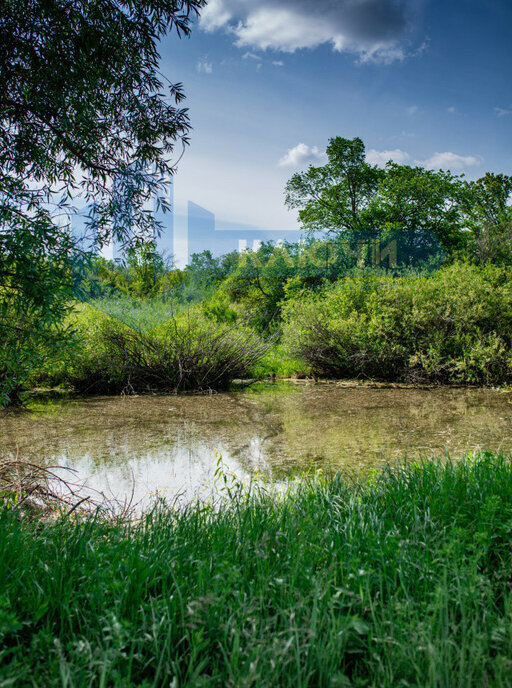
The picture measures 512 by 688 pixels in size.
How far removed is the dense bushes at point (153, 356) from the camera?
10.4 metres

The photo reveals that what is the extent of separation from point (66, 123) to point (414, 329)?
1040cm

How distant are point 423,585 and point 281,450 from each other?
3.93 metres

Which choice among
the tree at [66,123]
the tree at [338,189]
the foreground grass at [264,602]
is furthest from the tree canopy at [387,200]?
the foreground grass at [264,602]


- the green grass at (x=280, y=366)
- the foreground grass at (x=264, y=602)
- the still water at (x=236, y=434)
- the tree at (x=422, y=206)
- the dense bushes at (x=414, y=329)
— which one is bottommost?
the still water at (x=236, y=434)

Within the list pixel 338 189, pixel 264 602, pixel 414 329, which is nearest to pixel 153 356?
pixel 414 329

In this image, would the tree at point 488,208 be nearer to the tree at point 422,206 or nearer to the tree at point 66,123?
the tree at point 422,206

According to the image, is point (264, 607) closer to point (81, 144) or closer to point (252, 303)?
point (81, 144)

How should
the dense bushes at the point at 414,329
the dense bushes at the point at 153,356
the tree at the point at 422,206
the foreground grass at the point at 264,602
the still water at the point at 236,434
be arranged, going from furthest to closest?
the tree at the point at 422,206 < the dense bushes at the point at 414,329 < the dense bushes at the point at 153,356 < the still water at the point at 236,434 < the foreground grass at the point at 264,602

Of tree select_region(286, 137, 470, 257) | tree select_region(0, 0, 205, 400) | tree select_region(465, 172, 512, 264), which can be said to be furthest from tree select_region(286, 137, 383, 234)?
tree select_region(0, 0, 205, 400)

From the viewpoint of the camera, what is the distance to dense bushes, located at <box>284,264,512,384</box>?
37.5 feet

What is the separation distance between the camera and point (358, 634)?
1.65 meters

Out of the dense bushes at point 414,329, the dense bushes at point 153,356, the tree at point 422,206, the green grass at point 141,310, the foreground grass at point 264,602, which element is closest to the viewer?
the foreground grass at point 264,602

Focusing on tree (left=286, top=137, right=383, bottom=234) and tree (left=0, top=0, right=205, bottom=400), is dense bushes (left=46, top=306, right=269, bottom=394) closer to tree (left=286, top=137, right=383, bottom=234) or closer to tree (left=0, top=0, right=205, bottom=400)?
tree (left=0, top=0, right=205, bottom=400)

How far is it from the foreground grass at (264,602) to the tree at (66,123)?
1.72 meters
